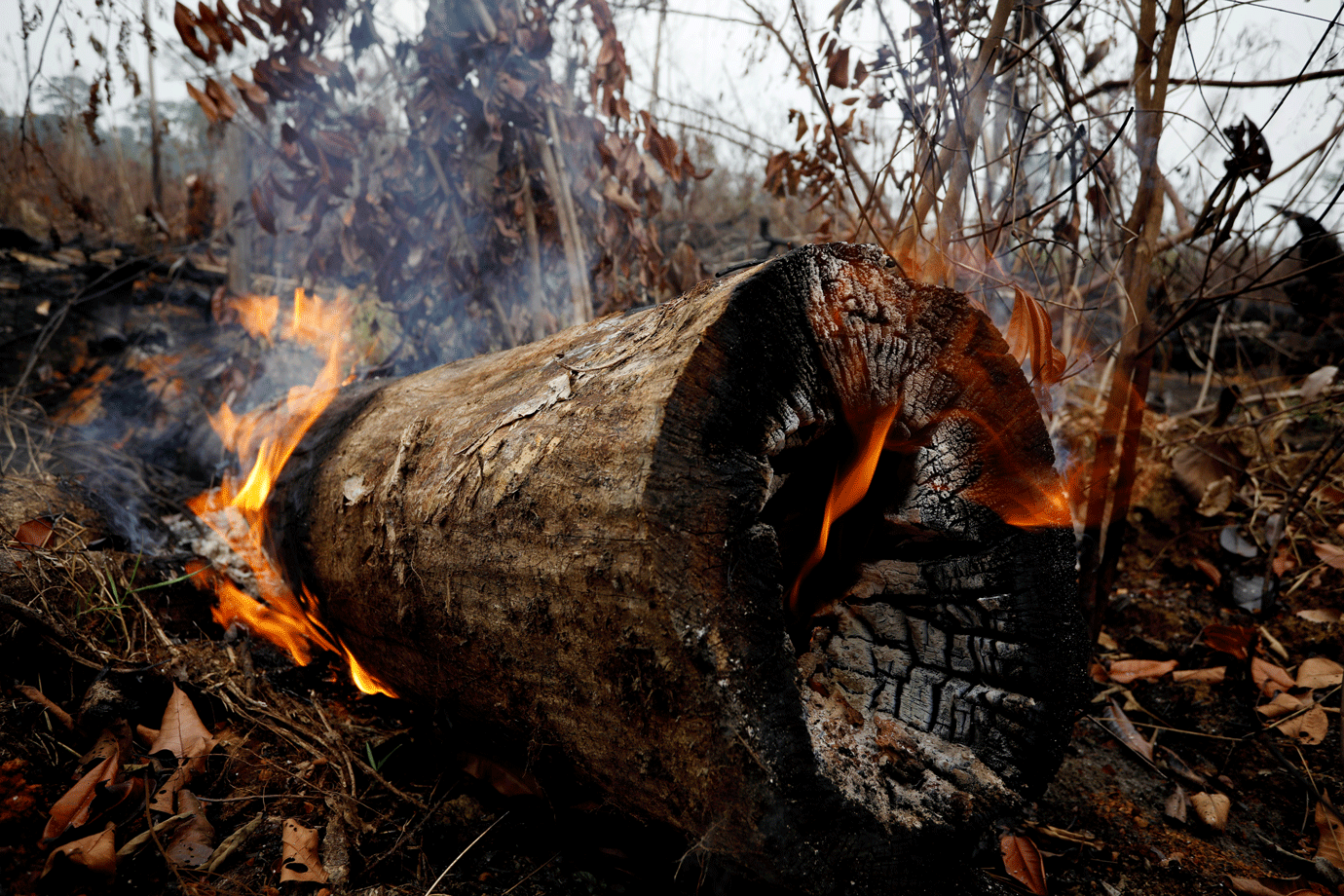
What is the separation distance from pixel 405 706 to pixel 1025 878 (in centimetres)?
163

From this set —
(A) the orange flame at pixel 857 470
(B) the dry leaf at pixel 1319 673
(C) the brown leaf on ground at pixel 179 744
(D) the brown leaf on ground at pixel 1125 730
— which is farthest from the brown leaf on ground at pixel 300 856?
(B) the dry leaf at pixel 1319 673

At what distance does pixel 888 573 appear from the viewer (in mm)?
1439

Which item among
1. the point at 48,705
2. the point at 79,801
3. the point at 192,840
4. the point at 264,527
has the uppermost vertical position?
the point at 264,527

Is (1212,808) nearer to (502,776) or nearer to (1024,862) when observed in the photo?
(1024,862)

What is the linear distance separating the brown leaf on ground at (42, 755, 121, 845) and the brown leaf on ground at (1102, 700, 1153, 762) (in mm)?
2684

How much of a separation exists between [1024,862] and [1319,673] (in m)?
1.35

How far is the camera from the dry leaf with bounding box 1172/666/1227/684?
2098mm

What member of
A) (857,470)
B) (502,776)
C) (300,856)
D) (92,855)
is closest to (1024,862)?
(857,470)

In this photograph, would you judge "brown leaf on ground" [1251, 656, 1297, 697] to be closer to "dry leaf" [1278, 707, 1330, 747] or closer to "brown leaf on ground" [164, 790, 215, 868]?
"dry leaf" [1278, 707, 1330, 747]

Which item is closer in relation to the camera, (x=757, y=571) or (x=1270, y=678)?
(x=757, y=571)

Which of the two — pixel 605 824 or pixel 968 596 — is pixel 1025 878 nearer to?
pixel 968 596

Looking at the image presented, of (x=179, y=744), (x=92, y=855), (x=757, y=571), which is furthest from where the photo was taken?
(x=179, y=744)

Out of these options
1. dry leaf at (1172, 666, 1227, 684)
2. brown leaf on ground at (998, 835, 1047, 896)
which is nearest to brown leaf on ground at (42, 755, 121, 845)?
brown leaf on ground at (998, 835, 1047, 896)

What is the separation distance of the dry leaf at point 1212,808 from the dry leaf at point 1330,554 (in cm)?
110
